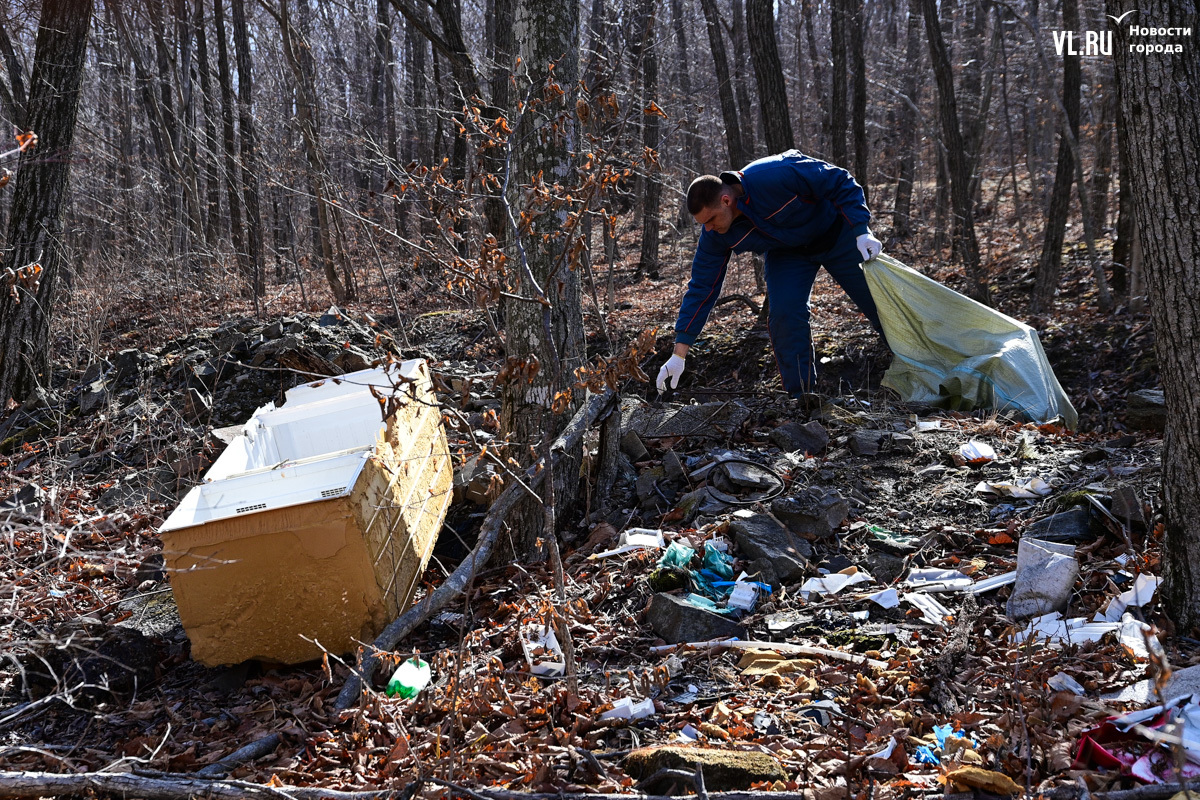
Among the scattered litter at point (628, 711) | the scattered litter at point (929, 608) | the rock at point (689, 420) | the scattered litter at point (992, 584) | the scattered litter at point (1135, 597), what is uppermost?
the rock at point (689, 420)

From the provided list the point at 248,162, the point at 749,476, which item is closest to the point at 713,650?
the point at 749,476

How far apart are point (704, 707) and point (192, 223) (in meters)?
15.6

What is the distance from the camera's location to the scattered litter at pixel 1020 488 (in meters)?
4.30

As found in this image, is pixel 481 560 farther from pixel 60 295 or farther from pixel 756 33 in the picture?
pixel 60 295

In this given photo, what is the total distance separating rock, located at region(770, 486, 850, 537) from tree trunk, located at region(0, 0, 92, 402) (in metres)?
7.46

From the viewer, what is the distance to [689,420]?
19.6 ft

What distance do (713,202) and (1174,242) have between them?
3001 mm

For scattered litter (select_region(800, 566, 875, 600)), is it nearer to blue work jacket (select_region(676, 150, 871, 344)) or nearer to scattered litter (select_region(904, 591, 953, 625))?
scattered litter (select_region(904, 591, 953, 625))

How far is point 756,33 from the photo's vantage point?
28.9 feet

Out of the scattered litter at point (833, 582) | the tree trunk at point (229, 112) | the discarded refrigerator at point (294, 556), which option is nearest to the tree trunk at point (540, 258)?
the discarded refrigerator at point (294, 556)

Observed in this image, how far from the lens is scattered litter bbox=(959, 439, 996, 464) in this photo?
4762 mm

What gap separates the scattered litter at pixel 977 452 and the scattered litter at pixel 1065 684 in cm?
213

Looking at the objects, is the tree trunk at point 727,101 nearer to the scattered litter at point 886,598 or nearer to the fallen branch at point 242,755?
the scattered litter at point 886,598

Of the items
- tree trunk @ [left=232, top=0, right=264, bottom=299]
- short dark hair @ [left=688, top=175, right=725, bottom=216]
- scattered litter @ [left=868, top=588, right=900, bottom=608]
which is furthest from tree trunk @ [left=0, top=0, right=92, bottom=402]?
scattered litter @ [left=868, top=588, right=900, bottom=608]
